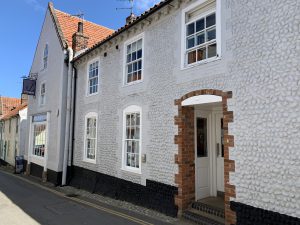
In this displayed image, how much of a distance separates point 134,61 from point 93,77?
11.0ft

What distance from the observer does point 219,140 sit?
26.2ft

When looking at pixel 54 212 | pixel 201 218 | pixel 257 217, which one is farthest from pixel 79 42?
pixel 257 217

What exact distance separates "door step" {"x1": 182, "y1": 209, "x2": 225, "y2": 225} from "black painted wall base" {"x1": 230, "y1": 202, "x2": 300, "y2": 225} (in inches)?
26.3

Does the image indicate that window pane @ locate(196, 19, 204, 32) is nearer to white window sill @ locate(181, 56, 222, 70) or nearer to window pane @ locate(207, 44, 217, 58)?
window pane @ locate(207, 44, 217, 58)

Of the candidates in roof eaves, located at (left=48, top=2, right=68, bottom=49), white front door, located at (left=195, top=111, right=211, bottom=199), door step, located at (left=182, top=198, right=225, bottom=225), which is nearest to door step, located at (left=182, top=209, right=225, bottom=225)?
door step, located at (left=182, top=198, right=225, bottom=225)

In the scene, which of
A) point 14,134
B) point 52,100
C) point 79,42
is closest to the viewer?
point 79,42

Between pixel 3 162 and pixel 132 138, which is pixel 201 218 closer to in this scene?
pixel 132 138

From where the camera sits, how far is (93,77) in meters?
12.5

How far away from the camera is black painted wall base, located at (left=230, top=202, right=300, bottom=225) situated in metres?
4.96

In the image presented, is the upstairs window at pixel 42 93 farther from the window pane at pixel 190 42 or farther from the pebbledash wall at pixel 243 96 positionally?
the window pane at pixel 190 42

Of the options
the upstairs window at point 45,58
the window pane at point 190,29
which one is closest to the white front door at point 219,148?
the window pane at point 190,29

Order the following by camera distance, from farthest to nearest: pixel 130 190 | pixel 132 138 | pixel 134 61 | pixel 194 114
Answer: pixel 134 61 < pixel 132 138 < pixel 130 190 < pixel 194 114

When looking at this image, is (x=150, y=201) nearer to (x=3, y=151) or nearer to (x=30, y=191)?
(x=30, y=191)

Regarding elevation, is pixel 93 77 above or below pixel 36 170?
above
